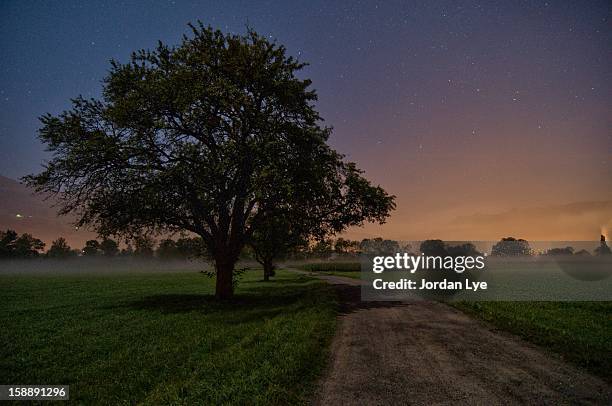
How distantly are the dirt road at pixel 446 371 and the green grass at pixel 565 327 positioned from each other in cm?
60

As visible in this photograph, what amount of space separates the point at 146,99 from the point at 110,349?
46.9ft

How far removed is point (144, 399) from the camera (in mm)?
7289

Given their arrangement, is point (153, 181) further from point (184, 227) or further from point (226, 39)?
point (226, 39)

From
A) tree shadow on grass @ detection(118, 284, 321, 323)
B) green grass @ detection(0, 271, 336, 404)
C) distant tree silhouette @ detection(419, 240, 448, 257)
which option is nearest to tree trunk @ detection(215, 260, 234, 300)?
tree shadow on grass @ detection(118, 284, 321, 323)

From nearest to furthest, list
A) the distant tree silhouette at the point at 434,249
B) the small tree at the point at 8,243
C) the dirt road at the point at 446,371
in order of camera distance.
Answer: the dirt road at the point at 446,371 < the distant tree silhouette at the point at 434,249 < the small tree at the point at 8,243

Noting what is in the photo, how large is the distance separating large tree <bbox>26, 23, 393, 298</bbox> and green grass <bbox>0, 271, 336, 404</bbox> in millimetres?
6525

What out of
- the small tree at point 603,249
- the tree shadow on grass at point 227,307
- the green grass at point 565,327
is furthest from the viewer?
the small tree at point 603,249

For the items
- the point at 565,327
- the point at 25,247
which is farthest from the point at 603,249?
the point at 25,247

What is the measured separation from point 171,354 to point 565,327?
14.2 m

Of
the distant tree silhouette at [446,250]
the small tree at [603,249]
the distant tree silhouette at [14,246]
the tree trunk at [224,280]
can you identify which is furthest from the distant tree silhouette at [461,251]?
the distant tree silhouette at [14,246]

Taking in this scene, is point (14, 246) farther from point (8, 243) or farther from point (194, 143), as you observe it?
point (194, 143)

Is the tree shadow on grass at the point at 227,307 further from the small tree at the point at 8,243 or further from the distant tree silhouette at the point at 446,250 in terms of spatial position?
the small tree at the point at 8,243

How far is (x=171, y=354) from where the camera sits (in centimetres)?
1052

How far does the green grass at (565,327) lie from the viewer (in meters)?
8.83
